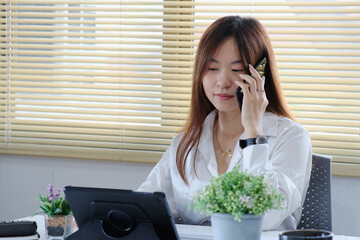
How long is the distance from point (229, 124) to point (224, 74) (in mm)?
262

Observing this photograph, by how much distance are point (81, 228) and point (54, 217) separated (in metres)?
0.21

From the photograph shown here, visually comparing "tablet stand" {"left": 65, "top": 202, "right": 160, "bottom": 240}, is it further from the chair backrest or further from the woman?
the chair backrest

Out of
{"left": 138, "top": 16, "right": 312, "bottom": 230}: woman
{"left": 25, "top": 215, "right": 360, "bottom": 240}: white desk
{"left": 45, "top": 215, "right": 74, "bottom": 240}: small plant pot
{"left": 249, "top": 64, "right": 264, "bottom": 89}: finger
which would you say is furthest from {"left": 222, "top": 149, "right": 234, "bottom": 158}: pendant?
{"left": 45, "top": 215, "right": 74, "bottom": 240}: small plant pot

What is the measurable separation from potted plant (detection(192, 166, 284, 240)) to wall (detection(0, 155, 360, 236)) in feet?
6.38

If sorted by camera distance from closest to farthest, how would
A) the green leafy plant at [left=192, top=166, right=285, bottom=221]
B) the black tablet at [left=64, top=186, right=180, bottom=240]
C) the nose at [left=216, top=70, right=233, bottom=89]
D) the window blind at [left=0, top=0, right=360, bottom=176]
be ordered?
the green leafy plant at [left=192, top=166, right=285, bottom=221] → the black tablet at [left=64, top=186, right=180, bottom=240] → the nose at [left=216, top=70, right=233, bottom=89] → the window blind at [left=0, top=0, right=360, bottom=176]

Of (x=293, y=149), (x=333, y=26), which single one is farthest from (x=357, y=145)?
(x=293, y=149)

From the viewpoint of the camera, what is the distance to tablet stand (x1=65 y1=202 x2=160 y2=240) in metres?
1.48

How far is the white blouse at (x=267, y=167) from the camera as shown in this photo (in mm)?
1938

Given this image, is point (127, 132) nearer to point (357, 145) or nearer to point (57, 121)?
point (57, 121)

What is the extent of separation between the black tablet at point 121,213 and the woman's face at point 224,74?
2.97 ft

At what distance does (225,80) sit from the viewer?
2275 millimetres

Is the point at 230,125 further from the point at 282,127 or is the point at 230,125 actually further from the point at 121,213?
the point at 121,213

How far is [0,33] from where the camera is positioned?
3500 mm

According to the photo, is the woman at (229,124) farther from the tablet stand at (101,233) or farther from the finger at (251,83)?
the tablet stand at (101,233)
